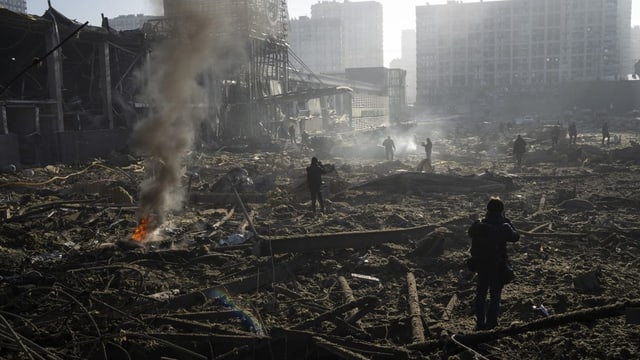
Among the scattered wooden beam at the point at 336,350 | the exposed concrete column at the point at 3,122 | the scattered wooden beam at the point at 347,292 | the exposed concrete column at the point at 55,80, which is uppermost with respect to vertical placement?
the exposed concrete column at the point at 55,80

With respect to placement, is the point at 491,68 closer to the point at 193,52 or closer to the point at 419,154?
the point at 419,154

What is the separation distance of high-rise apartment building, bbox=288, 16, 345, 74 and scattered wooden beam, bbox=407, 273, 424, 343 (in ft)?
423

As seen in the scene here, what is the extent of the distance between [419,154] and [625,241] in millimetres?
21664

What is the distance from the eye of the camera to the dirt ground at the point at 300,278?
5.54 metres

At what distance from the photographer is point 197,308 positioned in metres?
6.91

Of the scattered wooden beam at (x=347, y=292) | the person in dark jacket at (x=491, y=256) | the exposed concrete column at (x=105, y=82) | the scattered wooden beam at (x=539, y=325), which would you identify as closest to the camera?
the scattered wooden beam at (x=539, y=325)

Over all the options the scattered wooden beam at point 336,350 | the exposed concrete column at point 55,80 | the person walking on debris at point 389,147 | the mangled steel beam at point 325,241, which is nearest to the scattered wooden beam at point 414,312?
the scattered wooden beam at point 336,350

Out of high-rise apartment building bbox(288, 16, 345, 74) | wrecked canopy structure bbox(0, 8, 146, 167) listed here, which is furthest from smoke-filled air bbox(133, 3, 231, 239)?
high-rise apartment building bbox(288, 16, 345, 74)

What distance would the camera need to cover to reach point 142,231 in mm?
10391

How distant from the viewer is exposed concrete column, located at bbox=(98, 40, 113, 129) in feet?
92.1

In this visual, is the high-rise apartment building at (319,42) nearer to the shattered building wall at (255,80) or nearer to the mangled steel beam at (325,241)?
the shattered building wall at (255,80)

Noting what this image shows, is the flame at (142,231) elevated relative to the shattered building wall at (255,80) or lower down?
lower down

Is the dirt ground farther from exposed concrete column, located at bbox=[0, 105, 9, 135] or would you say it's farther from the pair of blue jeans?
exposed concrete column, located at bbox=[0, 105, 9, 135]

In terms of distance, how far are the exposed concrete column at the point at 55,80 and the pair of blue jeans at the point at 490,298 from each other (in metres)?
24.3
